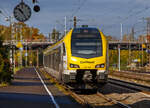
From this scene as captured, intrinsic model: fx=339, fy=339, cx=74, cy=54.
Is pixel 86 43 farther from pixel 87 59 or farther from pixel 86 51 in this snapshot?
pixel 87 59

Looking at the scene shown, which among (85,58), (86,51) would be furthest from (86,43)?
(85,58)

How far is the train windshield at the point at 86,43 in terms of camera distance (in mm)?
16922

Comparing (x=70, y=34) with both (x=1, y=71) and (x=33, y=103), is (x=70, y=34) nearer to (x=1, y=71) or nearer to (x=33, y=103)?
(x=33, y=103)

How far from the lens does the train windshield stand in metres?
16.9

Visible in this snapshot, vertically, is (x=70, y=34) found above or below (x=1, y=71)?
above

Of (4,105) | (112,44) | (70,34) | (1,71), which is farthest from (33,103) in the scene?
(112,44)

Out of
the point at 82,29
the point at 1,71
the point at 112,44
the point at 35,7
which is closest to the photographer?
the point at 35,7

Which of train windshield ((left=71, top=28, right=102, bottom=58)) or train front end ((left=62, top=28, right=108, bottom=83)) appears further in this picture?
train windshield ((left=71, top=28, right=102, bottom=58))

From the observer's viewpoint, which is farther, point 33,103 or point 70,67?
point 70,67

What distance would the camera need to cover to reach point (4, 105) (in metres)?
12.4

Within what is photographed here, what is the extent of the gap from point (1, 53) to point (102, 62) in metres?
8.29

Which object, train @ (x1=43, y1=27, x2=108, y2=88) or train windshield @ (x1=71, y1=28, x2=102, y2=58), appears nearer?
train @ (x1=43, y1=27, x2=108, y2=88)

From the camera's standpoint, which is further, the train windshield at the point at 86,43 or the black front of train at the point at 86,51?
the train windshield at the point at 86,43

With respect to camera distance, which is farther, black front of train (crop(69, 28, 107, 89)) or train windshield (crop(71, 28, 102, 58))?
train windshield (crop(71, 28, 102, 58))
